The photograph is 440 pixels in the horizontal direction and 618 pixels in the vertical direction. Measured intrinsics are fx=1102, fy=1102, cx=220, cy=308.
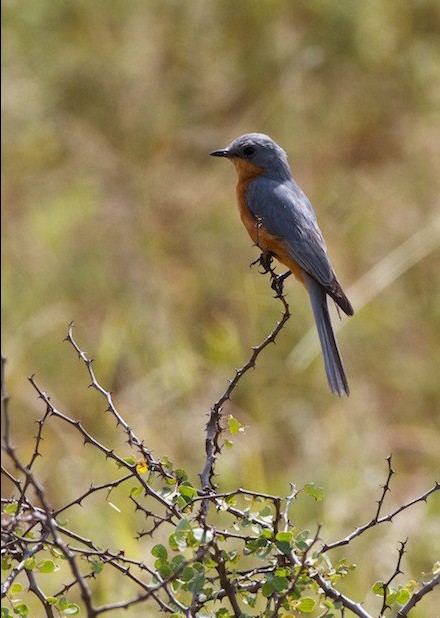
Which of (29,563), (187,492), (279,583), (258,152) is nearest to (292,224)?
(258,152)

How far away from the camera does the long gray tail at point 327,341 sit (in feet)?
11.6

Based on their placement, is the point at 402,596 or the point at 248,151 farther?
the point at 248,151

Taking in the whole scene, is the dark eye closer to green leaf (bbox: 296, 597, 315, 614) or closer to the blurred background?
the blurred background

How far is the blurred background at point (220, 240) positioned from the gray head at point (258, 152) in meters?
0.59

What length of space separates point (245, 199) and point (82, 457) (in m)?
1.63

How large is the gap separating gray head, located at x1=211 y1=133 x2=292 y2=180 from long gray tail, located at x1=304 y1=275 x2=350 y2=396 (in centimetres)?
55

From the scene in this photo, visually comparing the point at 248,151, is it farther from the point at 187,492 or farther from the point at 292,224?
the point at 187,492

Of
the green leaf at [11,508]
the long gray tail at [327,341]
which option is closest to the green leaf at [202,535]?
the green leaf at [11,508]

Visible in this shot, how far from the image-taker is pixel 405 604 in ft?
6.82

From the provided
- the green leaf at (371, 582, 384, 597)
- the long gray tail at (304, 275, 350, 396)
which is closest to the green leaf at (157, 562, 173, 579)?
the green leaf at (371, 582, 384, 597)

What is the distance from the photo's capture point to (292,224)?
3.95m

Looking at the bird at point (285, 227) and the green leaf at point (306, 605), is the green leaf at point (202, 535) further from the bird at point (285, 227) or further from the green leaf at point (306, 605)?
the bird at point (285, 227)

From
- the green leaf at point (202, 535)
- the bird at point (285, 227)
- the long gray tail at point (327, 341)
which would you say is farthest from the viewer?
the bird at point (285, 227)

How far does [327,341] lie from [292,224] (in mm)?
473
